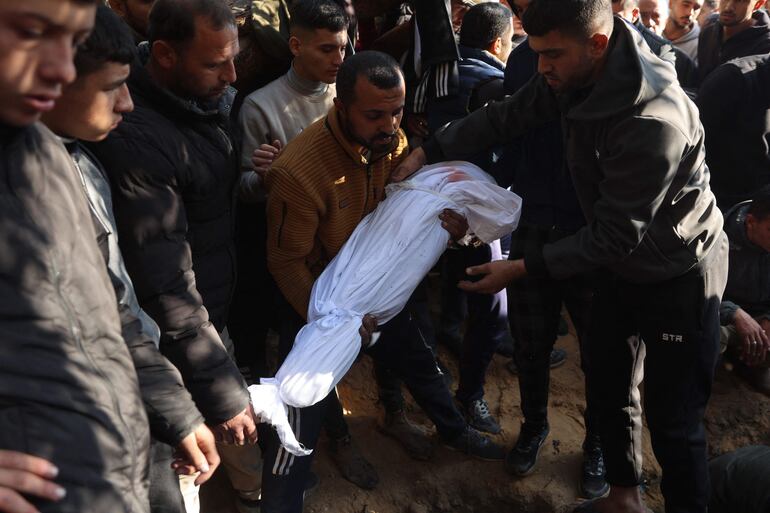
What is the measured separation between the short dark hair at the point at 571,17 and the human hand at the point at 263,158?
1.14 metres

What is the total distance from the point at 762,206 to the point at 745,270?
17.6 inches

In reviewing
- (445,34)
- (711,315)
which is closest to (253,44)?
(445,34)

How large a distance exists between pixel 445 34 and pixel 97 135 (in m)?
2.13

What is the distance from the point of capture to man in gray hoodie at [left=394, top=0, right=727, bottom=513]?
8.13ft

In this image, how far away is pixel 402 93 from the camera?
112 inches

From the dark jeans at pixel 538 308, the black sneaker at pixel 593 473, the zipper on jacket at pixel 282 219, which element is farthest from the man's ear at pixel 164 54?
the black sneaker at pixel 593 473

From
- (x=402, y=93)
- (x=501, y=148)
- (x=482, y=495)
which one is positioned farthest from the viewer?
(x=482, y=495)

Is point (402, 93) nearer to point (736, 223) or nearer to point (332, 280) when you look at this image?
point (332, 280)

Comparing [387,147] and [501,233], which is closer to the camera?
[387,147]

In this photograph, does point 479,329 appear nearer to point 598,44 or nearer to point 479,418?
point 479,418

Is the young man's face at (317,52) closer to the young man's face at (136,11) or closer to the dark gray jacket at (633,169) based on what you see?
the young man's face at (136,11)

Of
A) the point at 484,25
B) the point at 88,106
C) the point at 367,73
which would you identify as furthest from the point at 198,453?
the point at 484,25

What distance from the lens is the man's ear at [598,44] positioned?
250 centimetres

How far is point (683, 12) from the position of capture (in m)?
6.46
